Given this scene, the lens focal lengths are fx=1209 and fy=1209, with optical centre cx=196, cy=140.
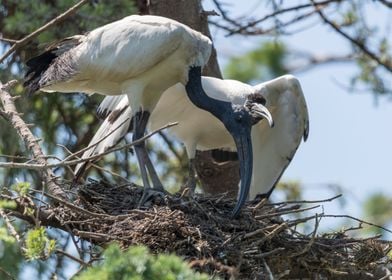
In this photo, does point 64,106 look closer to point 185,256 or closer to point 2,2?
point 2,2

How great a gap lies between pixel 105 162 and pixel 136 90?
2.03 meters

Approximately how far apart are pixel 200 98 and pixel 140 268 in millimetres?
3197

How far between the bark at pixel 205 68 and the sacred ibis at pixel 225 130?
19 cm

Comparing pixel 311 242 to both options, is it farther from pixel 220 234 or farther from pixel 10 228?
pixel 10 228

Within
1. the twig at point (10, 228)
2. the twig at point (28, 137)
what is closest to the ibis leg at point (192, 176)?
the twig at point (28, 137)

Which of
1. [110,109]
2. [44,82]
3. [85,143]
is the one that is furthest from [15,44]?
[85,143]

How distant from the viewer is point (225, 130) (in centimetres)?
816

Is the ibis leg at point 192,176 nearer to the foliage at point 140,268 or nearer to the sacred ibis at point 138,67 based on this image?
the sacred ibis at point 138,67

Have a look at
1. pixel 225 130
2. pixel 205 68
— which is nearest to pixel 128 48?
pixel 225 130

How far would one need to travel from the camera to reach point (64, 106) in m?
9.09

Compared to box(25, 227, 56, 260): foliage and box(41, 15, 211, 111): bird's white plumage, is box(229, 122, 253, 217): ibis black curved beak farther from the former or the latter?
box(25, 227, 56, 260): foliage

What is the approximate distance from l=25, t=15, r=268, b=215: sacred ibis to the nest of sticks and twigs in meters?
0.19

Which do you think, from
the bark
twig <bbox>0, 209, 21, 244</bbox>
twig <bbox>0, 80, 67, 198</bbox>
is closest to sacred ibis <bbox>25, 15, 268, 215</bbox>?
twig <bbox>0, 80, 67, 198</bbox>

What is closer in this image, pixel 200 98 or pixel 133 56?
pixel 133 56
